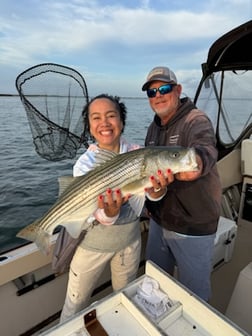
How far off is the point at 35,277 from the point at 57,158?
2.66 m

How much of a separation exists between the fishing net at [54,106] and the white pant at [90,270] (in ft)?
7.64

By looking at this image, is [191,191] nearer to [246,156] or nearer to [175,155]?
[175,155]

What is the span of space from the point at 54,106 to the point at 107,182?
3820 mm

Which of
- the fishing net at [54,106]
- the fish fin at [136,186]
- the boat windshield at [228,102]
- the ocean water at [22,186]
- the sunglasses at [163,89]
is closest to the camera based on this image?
the fish fin at [136,186]

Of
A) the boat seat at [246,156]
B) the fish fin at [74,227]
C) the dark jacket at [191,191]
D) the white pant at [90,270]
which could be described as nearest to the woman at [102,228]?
the white pant at [90,270]

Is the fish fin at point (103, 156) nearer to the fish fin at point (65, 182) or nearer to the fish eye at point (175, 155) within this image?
the fish fin at point (65, 182)

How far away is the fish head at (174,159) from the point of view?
205 cm

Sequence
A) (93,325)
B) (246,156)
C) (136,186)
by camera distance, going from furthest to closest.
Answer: (246,156), (136,186), (93,325)

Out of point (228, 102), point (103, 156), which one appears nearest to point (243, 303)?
point (103, 156)

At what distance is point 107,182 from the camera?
7.14 feet

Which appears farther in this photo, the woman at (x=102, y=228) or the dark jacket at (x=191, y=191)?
the dark jacket at (x=191, y=191)

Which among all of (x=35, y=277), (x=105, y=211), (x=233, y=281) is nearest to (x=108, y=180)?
(x=105, y=211)

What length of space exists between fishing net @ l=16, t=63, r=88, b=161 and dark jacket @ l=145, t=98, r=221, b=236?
6.80 ft

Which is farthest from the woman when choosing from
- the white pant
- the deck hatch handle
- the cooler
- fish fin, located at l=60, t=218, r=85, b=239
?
the cooler
